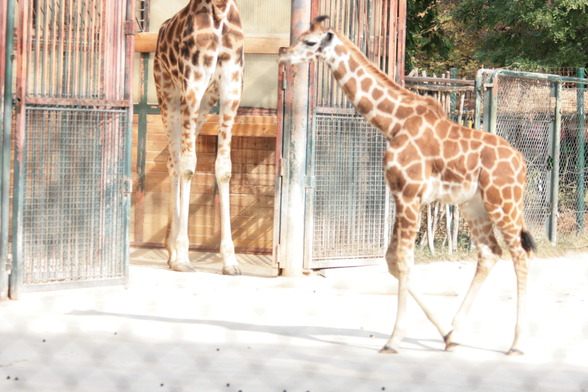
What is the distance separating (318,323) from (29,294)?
225 centimetres

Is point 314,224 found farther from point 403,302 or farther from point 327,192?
point 403,302

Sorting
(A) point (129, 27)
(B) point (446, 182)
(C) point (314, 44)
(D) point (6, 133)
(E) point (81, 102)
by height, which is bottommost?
(B) point (446, 182)

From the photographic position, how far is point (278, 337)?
Result: 5914 millimetres

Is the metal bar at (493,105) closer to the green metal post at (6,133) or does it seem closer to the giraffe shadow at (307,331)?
the giraffe shadow at (307,331)

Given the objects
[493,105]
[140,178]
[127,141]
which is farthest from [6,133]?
[493,105]

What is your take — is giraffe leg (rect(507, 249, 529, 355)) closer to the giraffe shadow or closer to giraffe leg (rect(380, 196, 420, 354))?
the giraffe shadow

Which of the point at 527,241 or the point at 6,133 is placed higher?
the point at 6,133

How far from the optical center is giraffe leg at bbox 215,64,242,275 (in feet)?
28.0

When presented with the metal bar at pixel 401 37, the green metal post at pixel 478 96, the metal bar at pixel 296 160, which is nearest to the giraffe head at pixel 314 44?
Answer: the metal bar at pixel 296 160

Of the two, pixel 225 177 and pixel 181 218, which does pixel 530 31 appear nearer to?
pixel 225 177

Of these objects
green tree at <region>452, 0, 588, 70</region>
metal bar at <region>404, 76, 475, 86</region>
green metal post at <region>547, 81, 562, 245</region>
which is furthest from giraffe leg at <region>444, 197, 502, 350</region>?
green tree at <region>452, 0, 588, 70</region>

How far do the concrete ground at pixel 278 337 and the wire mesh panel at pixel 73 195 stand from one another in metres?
0.22

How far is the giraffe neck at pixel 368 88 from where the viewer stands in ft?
19.7

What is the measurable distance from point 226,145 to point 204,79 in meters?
0.61
